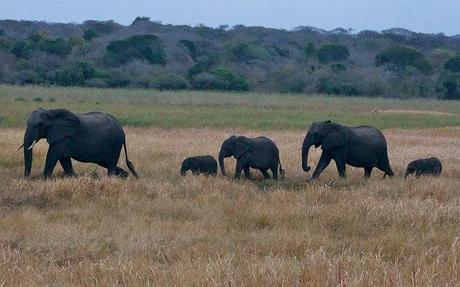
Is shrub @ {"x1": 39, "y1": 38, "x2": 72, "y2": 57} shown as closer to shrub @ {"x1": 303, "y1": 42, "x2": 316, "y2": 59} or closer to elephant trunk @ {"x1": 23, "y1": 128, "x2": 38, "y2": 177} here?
shrub @ {"x1": 303, "y1": 42, "x2": 316, "y2": 59}

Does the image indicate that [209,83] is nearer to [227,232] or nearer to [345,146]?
[345,146]

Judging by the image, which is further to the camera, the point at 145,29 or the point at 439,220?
the point at 145,29

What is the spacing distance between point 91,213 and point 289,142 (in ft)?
43.9

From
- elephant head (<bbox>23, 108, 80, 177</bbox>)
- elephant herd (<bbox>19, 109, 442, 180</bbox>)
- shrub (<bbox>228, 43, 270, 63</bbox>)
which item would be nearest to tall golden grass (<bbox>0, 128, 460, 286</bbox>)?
elephant herd (<bbox>19, 109, 442, 180</bbox>)

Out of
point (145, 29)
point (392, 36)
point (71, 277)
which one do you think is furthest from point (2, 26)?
point (71, 277)

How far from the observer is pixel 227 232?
10.1 metres

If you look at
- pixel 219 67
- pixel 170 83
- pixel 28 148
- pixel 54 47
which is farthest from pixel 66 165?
pixel 54 47

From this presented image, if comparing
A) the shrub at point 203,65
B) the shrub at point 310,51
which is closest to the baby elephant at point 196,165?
the shrub at point 203,65

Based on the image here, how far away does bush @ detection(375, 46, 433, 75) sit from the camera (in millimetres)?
79812

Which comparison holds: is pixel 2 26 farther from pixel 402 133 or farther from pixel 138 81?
pixel 402 133

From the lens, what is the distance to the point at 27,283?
271 inches

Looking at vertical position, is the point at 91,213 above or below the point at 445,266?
below

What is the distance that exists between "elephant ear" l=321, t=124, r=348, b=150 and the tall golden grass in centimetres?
61

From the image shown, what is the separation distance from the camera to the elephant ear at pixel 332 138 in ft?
51.6
